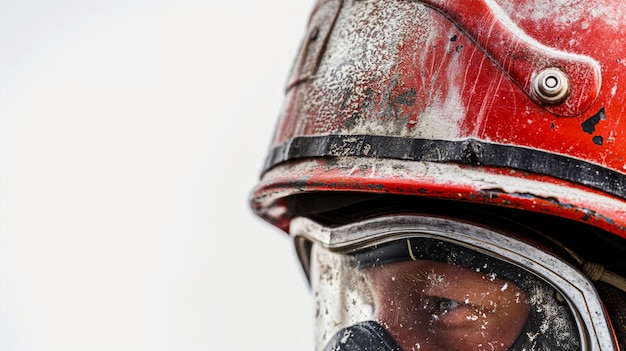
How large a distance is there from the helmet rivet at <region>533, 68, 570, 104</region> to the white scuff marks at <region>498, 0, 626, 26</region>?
4.1 inches

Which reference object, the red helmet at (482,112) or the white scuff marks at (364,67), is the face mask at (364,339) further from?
the white scuff marks at (364,67)

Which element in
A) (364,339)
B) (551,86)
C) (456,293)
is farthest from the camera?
(364,339)

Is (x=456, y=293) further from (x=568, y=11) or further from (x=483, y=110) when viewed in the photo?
(x=568, y=11)

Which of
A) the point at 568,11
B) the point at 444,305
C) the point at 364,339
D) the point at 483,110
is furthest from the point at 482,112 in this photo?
the point at 364,339

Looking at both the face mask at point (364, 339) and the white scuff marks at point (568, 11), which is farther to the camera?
the face mask at point (364, 339)

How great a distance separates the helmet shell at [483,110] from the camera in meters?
1.26

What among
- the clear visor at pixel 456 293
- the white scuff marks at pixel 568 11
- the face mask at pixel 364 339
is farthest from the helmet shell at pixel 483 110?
the face mask at pixel 364 339

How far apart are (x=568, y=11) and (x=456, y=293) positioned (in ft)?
1.72

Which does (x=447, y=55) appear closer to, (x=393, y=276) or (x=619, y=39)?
(x=619, y=39)

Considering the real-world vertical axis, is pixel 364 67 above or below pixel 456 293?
above

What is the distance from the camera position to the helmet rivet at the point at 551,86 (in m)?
1.27

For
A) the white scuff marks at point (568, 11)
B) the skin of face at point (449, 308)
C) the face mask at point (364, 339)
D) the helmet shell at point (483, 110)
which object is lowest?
the face mask at point (364, 339)

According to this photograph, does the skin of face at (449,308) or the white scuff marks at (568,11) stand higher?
the white scuff marks at (568,11)

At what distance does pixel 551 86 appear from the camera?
1271 millimetres
